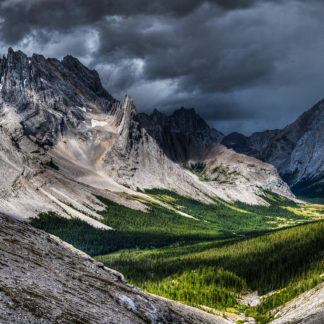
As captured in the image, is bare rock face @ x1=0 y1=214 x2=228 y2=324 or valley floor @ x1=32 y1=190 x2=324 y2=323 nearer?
bare rock face @ x1=0 y1=214 x2=228 y2=324

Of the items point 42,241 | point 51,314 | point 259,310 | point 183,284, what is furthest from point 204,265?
point 51,314

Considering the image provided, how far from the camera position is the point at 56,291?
1576 inches

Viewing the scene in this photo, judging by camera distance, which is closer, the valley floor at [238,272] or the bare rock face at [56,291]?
the bare rock face at [56,291]

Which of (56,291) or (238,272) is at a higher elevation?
(56,291)

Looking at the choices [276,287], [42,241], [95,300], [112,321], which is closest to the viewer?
[112,321]

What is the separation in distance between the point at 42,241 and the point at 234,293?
7428 centimetres

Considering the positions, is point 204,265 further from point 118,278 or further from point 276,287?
point 118,278

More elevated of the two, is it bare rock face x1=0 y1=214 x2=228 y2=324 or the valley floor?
bare rock face x1=0 y1=214 x2=228 y2=324

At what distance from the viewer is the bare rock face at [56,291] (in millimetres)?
32156

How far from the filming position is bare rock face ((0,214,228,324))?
105 feet

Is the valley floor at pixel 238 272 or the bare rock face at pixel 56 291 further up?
the bare rock face at pixel 56 291

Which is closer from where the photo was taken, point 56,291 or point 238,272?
point 56,291

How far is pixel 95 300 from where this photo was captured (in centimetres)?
4456

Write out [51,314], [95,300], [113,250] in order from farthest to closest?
1. [113,250]
2. [95,300]
3. [51,314]
